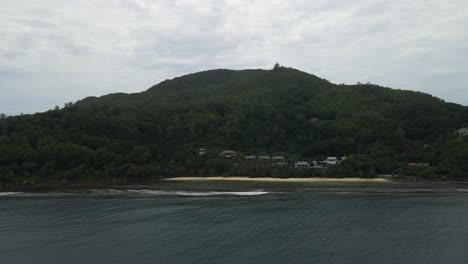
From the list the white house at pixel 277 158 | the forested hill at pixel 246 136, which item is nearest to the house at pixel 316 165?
the forested hill at pixel 246 136

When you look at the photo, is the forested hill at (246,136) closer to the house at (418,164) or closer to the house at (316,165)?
the house at (418,164)

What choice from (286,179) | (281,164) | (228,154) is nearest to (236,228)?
(286,179)

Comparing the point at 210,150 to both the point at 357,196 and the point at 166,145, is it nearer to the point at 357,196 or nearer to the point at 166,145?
the point at 166,145

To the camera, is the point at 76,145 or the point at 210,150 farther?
the point at 210,150

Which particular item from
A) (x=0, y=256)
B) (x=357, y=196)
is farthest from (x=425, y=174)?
(x=0, y=256)

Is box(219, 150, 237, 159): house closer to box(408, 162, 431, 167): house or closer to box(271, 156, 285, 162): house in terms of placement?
box(271, 156, 285, 162): house
